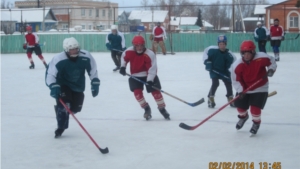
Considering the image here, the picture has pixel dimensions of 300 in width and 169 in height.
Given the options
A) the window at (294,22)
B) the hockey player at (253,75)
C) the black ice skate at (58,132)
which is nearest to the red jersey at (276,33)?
the window at (294,22)

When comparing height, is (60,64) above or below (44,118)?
above

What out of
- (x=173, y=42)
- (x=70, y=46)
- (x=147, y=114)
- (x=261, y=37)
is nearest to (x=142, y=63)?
(x=147, y=114)

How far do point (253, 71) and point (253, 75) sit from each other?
49 mm

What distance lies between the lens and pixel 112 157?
17.1ft

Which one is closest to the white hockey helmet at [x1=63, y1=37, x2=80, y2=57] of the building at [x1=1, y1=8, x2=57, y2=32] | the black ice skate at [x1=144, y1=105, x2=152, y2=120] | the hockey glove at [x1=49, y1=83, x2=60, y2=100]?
the hockey glove at [x1=49, y1=83, x2=60, y2=100]

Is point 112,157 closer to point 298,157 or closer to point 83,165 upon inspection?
point 83,165

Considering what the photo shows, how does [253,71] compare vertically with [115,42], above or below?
below

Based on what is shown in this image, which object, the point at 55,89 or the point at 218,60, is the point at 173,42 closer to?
the point at 218,60

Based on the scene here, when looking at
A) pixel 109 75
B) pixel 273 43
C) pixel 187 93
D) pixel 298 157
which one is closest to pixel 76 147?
pixel 298 157

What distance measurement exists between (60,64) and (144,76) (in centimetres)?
169

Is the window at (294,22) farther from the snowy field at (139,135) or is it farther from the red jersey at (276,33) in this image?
the snowy field at (139,135)

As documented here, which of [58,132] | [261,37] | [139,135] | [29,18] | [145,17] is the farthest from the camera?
[145,17]

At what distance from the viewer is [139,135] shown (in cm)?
627

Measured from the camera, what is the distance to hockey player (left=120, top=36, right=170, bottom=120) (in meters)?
7.08
